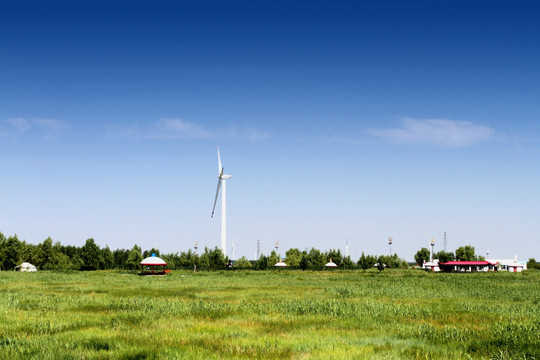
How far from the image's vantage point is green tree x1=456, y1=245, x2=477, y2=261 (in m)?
168

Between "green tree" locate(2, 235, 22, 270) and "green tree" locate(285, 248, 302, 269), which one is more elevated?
"green tree" locate(2, 235, 22, 270)

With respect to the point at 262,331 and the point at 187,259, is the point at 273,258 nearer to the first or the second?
the point at 187,259

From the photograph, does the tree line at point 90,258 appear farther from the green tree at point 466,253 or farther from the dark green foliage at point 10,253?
the green tree at point 466,253

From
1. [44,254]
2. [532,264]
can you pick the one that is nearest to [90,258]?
[44,254]

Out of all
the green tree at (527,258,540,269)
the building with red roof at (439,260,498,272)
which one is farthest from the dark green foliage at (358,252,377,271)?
the green tree at (527,258,540,269)

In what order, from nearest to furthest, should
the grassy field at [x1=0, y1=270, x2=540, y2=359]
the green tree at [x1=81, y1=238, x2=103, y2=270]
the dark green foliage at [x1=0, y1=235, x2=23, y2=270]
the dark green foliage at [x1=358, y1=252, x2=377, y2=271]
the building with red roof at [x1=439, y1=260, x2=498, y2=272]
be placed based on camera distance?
the grassy field at [x1=0, y1=270, x2=540, y2=359] → the dark green foliage at [x1=0, y1=235, x2=23, y2=270] → the green tree at [x1=81, y1=238, x2=103, y2=270] → the building with red roof at [x1=439, y1=260, x2=498, y2=272] → the dark green foliage at [x1=358, y1=252, x2=377, y2=271]

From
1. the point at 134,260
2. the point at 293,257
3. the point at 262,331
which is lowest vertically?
the point at 293,257

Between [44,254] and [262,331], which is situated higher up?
[262,331]

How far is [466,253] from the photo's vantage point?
169m

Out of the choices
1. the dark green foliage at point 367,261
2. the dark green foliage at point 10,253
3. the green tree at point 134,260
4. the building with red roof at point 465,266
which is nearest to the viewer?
the dark green foliage at point 10,253

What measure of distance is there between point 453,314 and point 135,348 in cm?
1610

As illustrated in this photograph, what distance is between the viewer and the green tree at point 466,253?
16812 cm

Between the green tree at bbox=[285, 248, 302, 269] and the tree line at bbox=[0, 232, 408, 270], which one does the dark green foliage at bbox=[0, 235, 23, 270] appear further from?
the green tree at bbox=[285, 248, 302, 269]

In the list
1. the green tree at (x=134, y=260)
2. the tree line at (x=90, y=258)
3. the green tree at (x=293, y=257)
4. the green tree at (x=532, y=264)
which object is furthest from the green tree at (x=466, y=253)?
the green tree at (x=134, y=260)
